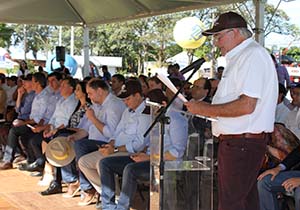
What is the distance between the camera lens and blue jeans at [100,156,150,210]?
4.23 m

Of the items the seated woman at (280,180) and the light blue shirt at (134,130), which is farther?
the light blue shirt at (134,130)

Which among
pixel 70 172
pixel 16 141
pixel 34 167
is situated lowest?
pixel 34 167

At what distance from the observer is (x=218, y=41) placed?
9.39 feet

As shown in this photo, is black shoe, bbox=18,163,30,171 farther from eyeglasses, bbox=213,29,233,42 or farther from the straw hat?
eyeglasses, bbox=213,29,233,42

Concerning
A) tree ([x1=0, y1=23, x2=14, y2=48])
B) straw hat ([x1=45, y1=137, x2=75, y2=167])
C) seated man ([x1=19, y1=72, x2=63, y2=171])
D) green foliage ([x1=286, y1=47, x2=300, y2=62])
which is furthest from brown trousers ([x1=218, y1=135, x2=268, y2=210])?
tree ([x1=0, y1=23, x2=14, y2=48])

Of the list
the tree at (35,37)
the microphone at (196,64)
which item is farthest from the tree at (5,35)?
the microphone at (196,64)

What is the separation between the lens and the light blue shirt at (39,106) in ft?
21.5

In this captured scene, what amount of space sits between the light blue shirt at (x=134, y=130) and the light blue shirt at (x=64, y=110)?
1.26m

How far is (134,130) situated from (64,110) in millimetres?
1558

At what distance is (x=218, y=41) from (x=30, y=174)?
4.14 m

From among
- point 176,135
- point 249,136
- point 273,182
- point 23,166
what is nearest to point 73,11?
point 23,166

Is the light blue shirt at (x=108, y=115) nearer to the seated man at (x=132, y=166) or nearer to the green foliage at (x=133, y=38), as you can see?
the seated man at (x=132, y=166)

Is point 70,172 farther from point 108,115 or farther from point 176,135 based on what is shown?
point 176,135

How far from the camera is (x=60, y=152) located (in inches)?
213
